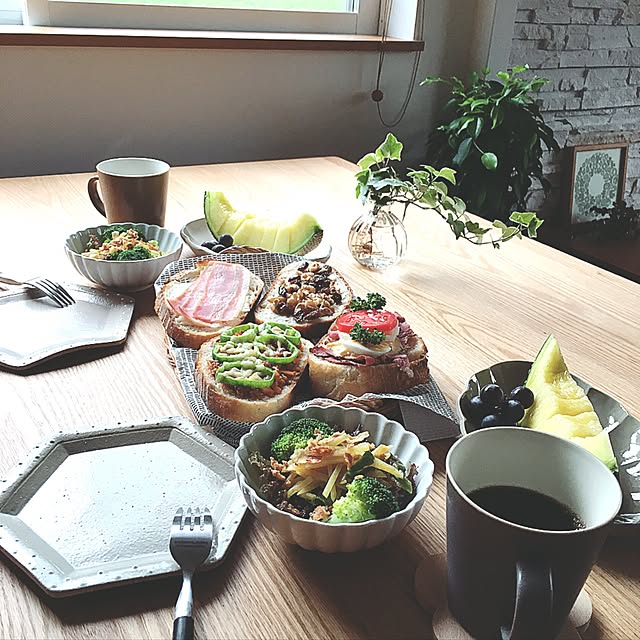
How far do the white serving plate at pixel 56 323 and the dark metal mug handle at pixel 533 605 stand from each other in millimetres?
688

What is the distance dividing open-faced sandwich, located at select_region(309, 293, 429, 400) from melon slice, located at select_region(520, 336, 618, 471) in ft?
0.48

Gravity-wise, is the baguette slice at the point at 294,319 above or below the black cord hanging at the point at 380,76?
below

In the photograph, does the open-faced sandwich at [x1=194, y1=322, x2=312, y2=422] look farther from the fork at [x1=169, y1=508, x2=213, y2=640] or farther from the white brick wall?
the white brick wall

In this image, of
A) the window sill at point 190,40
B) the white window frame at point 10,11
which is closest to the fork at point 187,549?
the window sill at point 190,40

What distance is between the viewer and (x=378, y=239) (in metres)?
1.30

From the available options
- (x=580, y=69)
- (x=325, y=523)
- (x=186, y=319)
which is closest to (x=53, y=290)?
(x=186, y=319)

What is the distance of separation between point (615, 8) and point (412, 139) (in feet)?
3.60

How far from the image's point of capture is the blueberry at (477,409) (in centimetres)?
78

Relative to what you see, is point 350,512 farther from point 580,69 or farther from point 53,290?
point 580,69

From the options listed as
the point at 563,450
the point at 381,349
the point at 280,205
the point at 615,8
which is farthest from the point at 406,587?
the point at 615,8

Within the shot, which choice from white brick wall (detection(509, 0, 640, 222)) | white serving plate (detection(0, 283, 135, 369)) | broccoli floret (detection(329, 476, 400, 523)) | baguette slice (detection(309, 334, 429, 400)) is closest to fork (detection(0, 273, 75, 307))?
white serving plate (detection(0, 283, 135, 369))

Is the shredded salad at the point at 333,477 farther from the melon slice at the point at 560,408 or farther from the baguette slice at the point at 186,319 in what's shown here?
the baguette slice at the point at 186,319

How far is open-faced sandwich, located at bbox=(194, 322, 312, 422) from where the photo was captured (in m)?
0.81

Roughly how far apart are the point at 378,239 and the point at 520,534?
2.84 ft
